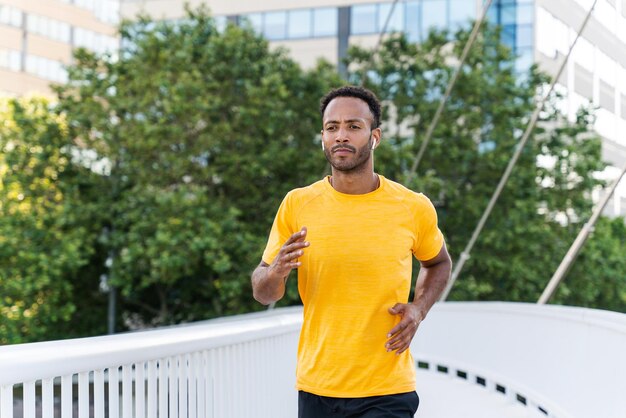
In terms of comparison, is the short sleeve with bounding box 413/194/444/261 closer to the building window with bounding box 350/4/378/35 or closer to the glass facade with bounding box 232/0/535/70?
the glass facade with bounding box 232/0/535/70

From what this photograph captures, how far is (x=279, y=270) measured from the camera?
7.30 ft

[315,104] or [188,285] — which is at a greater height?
[315,104]

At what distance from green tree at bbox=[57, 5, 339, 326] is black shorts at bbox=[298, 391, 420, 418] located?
40.7ft

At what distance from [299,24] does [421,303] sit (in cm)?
2950

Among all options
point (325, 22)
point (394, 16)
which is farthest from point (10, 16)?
point (394, 16)

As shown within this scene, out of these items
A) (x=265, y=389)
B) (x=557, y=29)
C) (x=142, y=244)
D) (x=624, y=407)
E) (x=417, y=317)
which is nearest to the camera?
(x=417, y=317)

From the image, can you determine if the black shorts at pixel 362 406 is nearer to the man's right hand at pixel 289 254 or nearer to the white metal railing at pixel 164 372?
the man's right hand at pixel 289 254

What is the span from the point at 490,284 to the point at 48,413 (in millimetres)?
14627

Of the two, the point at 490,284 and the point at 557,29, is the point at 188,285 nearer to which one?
the point at 490,284

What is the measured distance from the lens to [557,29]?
32.7ft

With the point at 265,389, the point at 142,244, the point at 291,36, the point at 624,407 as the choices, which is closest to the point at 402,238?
the point at 624,407

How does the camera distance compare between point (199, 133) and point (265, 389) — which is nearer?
point (265, 389)

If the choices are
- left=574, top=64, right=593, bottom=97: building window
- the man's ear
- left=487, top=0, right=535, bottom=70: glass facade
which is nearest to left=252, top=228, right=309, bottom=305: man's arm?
the man's ear

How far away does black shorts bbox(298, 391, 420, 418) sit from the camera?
7.68 ft
